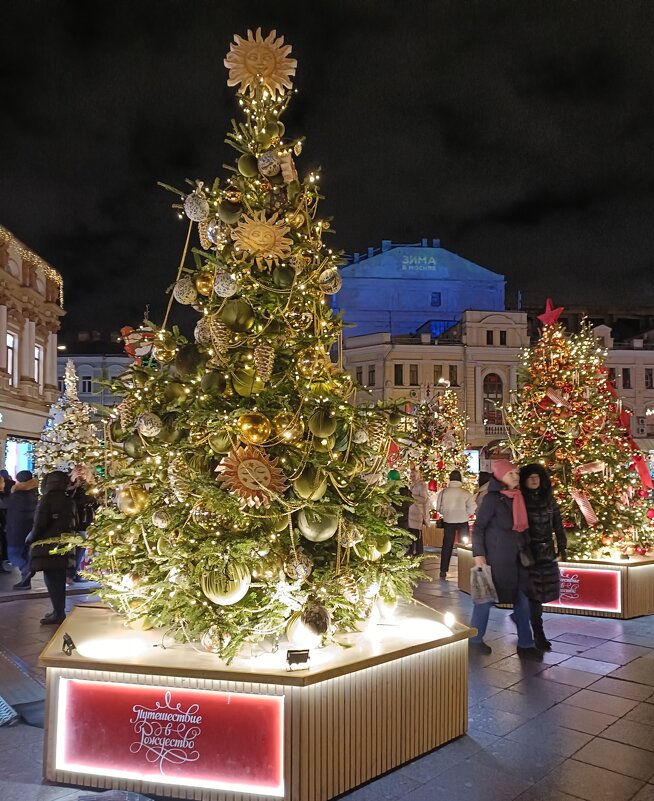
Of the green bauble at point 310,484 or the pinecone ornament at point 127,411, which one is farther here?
the pinecone ornament at point 127,411

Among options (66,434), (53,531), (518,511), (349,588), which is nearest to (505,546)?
(518,511)

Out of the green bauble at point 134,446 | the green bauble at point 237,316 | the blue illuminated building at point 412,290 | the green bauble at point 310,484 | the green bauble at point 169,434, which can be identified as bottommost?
the green bauble at point 310,484

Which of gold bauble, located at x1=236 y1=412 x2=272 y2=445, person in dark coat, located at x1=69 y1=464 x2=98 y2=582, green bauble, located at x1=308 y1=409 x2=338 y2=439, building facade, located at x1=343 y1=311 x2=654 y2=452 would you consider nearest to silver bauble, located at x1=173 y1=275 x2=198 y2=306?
gold bauble, located at x1=236 y1=412 x2=272 y2=445

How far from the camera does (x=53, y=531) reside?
805 centimetres

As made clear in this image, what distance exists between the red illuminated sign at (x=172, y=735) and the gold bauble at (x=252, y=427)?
1.49 m

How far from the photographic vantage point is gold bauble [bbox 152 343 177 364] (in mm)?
5074

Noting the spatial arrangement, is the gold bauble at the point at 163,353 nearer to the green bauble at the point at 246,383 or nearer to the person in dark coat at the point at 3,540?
the green bauble at the point at 246,383

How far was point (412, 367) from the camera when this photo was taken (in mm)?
43125

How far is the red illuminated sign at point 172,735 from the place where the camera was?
11.9 feet

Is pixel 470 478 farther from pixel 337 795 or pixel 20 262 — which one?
pixel 20 262

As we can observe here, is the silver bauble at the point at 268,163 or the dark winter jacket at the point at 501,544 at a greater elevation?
the silver bauble at the point at 268,163

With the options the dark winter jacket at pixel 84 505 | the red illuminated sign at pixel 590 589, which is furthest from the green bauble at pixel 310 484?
the dark winter jacket at pixel 84 505

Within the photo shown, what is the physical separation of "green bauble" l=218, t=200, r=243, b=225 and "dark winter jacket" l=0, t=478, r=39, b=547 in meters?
7.53

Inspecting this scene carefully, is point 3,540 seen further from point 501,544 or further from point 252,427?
point 252,427
